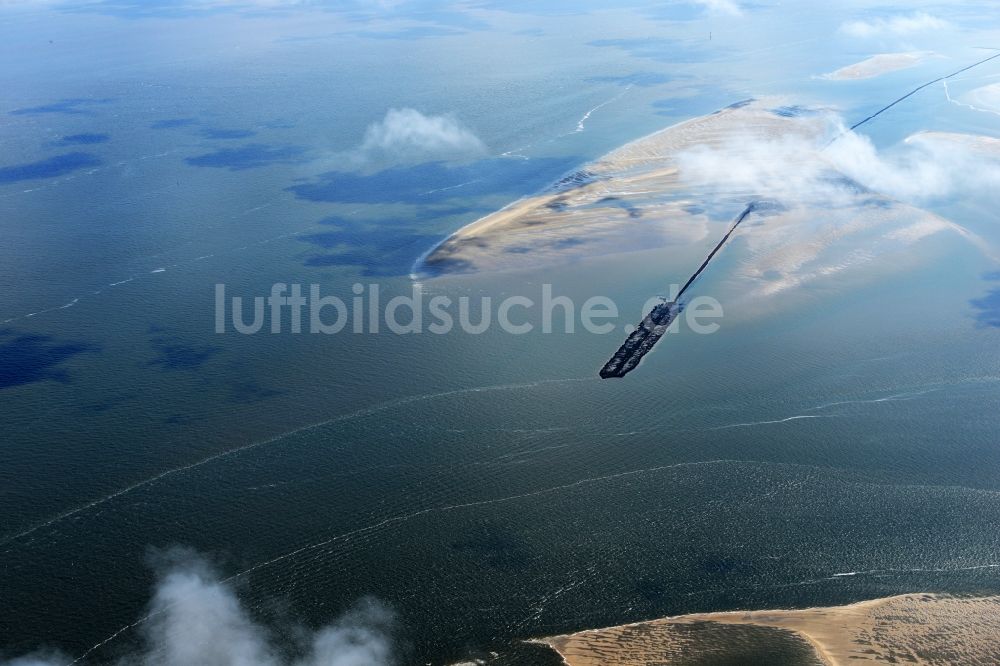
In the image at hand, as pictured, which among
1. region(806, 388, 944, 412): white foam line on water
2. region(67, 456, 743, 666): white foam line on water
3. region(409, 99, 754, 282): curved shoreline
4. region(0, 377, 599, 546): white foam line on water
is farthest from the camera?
region(409, 99, 754, 282): curved shoreline

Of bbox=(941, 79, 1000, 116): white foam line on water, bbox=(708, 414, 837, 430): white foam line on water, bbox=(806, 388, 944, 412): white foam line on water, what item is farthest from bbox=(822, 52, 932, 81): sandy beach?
bbox=(708, 414, 837, 430): white foam line on water

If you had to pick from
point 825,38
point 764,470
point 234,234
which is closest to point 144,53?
point 234,234

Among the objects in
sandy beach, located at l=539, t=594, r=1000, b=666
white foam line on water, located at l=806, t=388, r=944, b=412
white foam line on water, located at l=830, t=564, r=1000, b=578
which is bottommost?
sandy beach, located at l=539, t=594, r=1000, b=666

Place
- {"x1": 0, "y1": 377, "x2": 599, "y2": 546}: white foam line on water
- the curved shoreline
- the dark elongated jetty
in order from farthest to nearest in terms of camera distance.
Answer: the curved shoreline, the dark elongated jetty, {"x1": 0, "y1": 377, "x2": 599, "y2": 546}: white foam line on water

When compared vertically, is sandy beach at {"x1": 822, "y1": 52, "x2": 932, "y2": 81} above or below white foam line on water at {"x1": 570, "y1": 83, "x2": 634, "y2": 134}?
above

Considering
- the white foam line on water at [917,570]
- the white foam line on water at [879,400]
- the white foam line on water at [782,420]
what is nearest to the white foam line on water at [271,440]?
the white foam line on water at [782,420]

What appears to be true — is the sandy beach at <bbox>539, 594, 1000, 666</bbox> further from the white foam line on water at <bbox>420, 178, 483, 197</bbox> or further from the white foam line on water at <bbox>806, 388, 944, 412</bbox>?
the white foam line on water at <bbox>420, 178, 483, 197</bbox>

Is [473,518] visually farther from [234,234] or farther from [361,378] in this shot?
[234,234]

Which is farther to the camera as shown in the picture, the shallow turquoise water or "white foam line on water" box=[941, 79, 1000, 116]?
"white foam line on water" box=[941, 79, 1000, 116]
